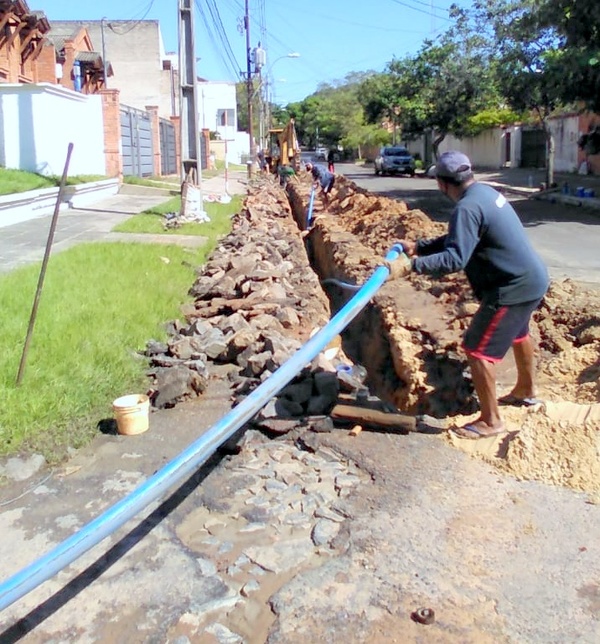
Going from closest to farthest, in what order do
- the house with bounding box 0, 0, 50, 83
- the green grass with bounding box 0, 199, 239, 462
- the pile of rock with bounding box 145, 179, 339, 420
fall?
the green grass with bounding box 0, 199, 239, 462 < the pile of rock with bounding box 145, 179, 339, 420 < the house with bounding box 0, 0, 50, 83

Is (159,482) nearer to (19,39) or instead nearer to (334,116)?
(19,39)

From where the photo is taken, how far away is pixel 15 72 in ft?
99.6

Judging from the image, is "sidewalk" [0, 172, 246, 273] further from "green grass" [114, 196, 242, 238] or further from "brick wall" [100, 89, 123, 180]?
"brick wall" [100, 89, 123, 180]

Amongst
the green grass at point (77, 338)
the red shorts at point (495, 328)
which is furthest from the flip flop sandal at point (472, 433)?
the green grass at point (77, 338)

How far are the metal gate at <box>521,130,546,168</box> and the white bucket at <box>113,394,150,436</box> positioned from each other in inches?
1648

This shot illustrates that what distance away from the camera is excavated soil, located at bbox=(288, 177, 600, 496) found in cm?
455

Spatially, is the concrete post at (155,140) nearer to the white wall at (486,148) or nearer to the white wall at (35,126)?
the white wall at (35,126)

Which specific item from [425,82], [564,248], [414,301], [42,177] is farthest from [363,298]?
[425,82]

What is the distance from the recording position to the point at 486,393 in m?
4.97

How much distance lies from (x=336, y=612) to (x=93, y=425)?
2585 millimetres

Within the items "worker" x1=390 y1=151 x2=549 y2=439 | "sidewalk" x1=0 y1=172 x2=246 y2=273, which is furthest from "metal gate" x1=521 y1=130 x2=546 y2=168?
"worker" x1=390 y1=151 x2=549 y2=439

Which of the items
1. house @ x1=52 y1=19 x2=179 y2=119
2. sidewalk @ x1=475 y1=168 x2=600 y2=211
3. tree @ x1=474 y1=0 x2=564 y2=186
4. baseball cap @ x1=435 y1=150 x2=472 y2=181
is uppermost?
house @ x1=52 y1=19 x2=179 y2=119

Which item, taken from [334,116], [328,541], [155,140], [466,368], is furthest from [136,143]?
[334,116]

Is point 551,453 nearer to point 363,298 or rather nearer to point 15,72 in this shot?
point 363,298
